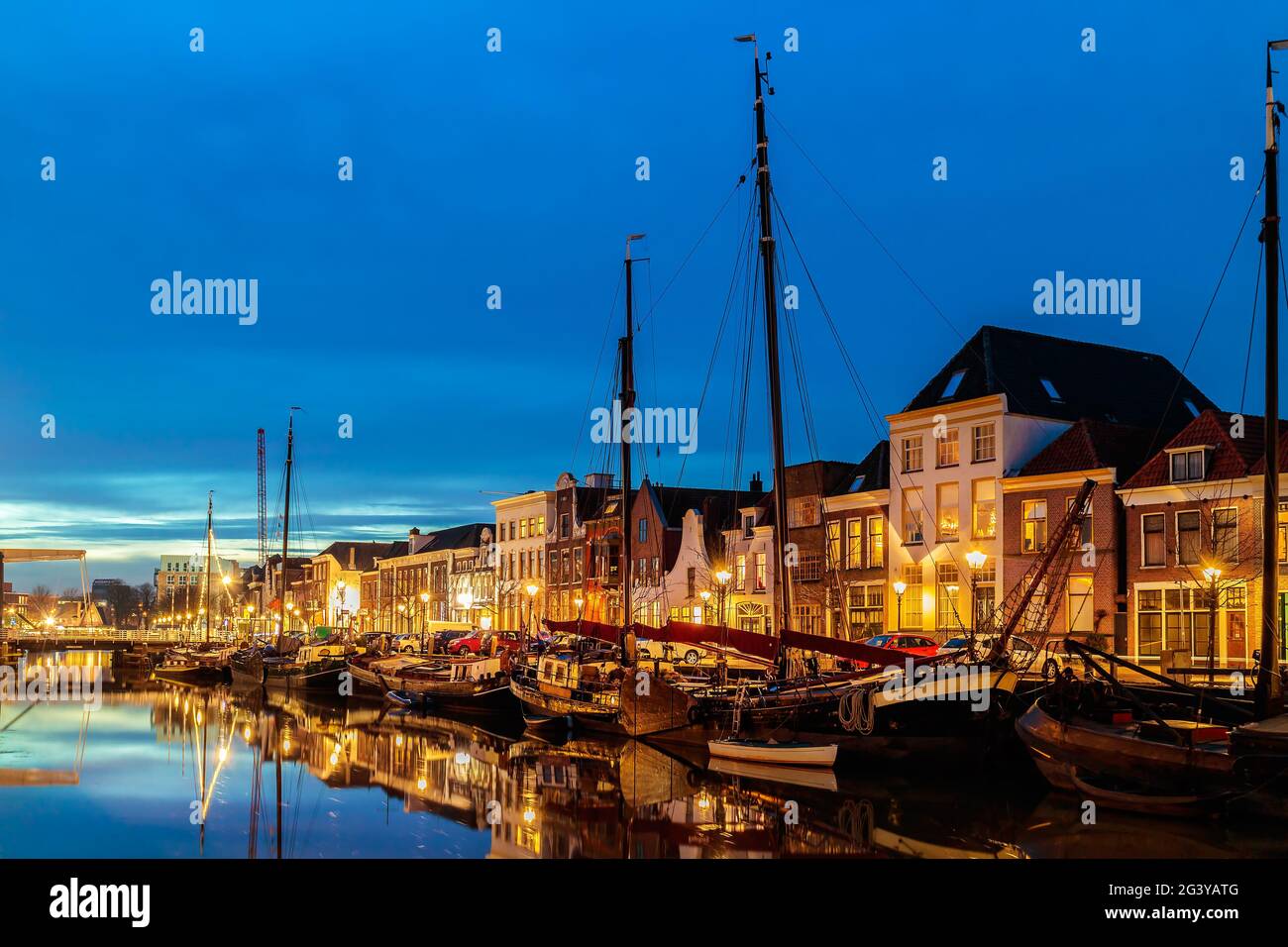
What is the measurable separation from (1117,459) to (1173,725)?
91.3 feet

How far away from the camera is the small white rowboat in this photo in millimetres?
34656

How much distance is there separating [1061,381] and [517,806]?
128 feet

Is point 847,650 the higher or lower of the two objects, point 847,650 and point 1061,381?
the lower

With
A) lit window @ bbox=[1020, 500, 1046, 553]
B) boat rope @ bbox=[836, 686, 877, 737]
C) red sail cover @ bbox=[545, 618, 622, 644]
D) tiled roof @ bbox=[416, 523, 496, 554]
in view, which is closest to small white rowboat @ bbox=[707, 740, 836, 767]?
boat rope @ bbox=[836, 686, 877, 737]

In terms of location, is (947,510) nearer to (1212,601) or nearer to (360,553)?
(1212,601)

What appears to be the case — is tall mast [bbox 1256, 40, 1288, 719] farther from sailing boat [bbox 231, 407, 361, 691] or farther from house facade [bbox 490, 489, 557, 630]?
house facade [bbox 490, 489, 557, 630]

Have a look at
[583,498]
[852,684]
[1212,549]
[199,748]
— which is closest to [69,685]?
[583,498]

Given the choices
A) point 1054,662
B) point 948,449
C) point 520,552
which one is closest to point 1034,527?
point 948,449

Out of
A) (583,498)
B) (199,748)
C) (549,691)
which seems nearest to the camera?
(199,748)

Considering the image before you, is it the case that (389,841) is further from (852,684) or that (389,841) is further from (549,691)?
(549,691)

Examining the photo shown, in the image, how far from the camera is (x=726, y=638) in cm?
3962

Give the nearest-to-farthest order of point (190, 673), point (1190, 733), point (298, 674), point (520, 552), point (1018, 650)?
point (1190, 733)
point (1018, 650)
point (298, 674)
point (190, 673)
point (520, 552)

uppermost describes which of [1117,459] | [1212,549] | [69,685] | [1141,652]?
[1117,459]

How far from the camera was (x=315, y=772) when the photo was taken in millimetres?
36844
